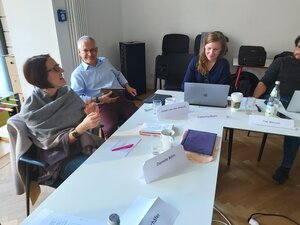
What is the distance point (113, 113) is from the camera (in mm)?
2229

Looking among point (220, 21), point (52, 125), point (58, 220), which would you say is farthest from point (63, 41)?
point (220, 21)

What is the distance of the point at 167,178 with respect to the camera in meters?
1.06

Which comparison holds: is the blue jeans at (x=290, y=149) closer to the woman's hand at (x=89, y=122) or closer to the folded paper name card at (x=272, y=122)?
the folded paper name card at (x=272, y=122)

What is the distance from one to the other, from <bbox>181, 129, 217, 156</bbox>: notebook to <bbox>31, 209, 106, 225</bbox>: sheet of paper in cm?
62

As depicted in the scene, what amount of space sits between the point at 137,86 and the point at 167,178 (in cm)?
339

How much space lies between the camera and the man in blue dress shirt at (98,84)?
2160 mm

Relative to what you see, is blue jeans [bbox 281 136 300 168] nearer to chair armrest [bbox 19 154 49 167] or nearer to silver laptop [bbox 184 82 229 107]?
silver laptop [bbox 184 82 229 107]

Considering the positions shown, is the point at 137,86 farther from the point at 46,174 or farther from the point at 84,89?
the point at 46,174

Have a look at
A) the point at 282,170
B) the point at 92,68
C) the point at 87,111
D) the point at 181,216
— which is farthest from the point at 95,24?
the point at 181,216

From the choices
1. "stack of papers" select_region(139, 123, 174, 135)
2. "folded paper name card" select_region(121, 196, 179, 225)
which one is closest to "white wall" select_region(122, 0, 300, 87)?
"stack of papers" select_region(139, 123, 174, 135)

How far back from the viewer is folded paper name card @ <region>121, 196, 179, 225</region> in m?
0.83

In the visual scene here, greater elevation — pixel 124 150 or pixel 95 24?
pixel 95 24

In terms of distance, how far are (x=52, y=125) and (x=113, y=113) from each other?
2.72 ft

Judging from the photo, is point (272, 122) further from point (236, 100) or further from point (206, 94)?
point (206, 94)
